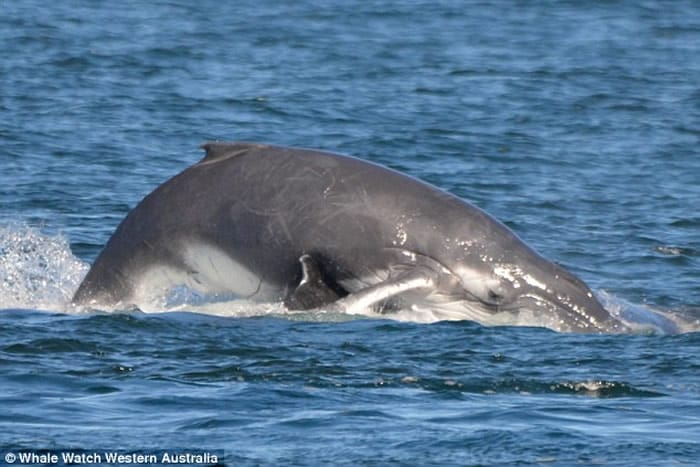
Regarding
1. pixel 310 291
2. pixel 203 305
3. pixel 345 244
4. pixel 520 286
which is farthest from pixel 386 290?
pixel 203 305

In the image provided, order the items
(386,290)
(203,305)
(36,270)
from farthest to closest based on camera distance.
Result: (36,270), (203,305), (386,290)

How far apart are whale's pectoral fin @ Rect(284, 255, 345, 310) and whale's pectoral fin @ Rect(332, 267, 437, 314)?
358 mm

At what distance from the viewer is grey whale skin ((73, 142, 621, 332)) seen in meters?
16.5

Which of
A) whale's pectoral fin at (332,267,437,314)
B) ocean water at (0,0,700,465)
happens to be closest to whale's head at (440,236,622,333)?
whale's pectoral fin at (332,267,437,314)

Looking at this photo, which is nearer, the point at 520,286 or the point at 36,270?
the point at 520,286

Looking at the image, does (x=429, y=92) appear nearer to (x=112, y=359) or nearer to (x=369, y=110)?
(x=369, y=110)

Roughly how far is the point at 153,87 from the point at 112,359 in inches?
809

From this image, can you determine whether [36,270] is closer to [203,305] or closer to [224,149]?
[203,305]

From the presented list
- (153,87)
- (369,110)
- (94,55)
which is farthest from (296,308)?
(94,55)

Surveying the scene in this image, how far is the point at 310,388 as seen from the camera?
13.9 m

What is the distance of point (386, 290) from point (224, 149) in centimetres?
219

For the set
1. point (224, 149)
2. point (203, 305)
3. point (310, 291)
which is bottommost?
point (203, 305)

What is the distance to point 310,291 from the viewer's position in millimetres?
16484

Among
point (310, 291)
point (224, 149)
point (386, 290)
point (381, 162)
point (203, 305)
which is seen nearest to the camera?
point (386, 290)
